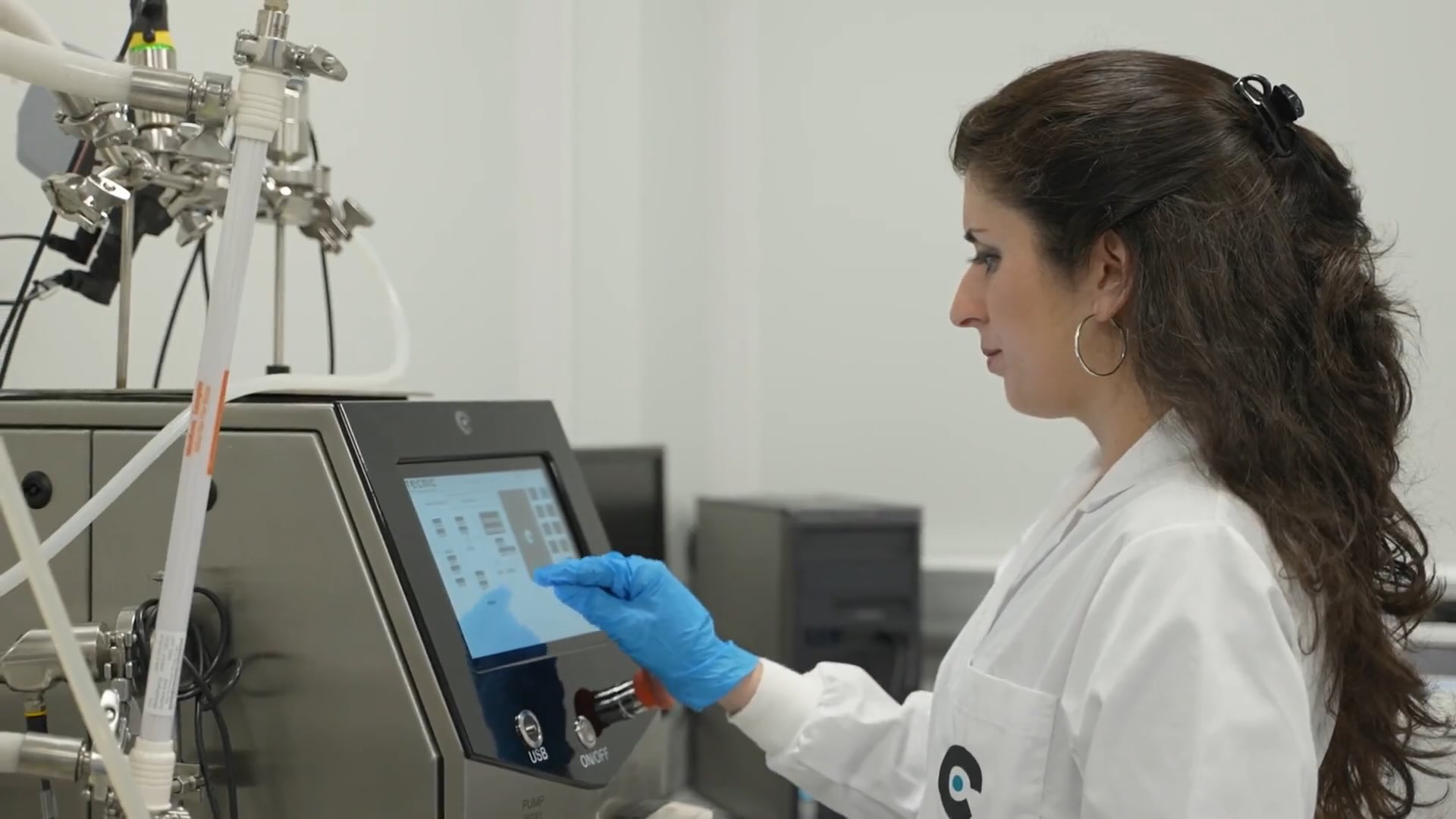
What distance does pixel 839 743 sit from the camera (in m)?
1.19

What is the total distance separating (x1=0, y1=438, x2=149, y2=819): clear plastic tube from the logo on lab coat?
60 centimetres

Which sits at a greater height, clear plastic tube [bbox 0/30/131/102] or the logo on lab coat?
clear plastic tube [bbox 0/30/131/102]

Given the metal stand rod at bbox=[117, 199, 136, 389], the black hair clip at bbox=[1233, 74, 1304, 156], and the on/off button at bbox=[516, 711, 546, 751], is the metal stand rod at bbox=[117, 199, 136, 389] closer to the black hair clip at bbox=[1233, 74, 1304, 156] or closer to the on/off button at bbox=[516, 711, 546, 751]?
the on/off button at bbox=[516, 711, 546, 751]

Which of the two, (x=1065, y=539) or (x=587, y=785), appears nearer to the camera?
(x=587, y=785)

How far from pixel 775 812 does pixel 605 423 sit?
791 millimetres

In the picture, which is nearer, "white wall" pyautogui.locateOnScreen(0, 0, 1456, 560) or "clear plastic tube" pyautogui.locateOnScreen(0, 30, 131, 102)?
"clear plastic tube" pyautogui.locateOnScreen(0, 30, 131, 102)

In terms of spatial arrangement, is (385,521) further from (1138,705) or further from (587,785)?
(1138,705)

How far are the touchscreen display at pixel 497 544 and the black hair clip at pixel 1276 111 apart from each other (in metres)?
0.65

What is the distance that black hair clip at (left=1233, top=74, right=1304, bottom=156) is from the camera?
0.95 meters

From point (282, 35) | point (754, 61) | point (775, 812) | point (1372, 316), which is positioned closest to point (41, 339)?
point (282, 35)

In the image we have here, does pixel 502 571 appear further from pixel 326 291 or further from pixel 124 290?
pixel 326 291

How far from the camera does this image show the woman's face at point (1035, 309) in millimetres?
978

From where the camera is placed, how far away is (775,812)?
2.14 m

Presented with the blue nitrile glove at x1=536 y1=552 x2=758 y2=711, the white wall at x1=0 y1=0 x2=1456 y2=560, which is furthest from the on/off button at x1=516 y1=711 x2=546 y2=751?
the white wall at x1=0 y1=0 x2=1456 y2=560
